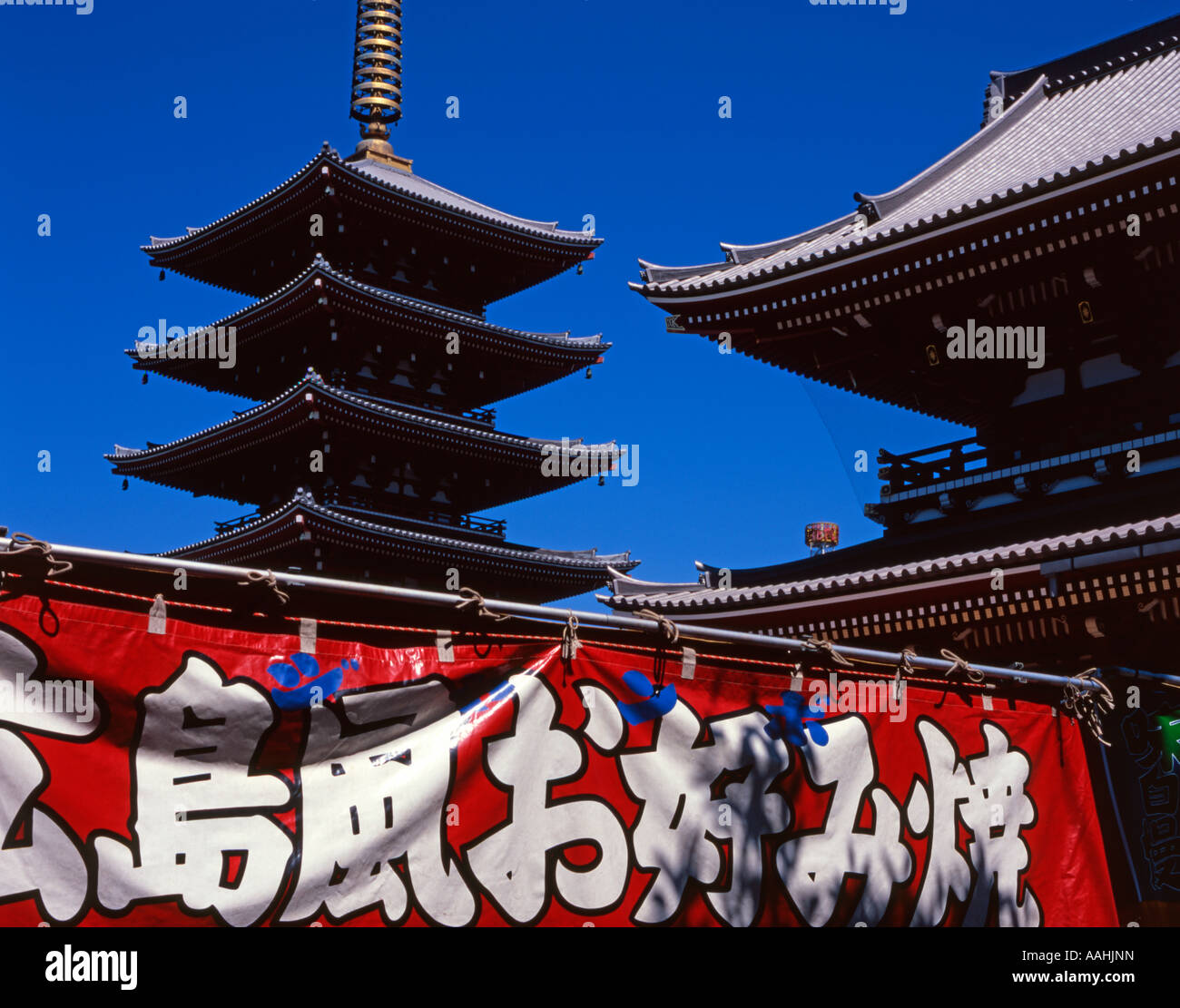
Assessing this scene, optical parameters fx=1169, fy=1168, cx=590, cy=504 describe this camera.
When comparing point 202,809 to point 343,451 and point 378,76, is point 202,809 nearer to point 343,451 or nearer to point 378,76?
point 343,451

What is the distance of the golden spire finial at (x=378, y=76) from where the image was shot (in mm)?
34000

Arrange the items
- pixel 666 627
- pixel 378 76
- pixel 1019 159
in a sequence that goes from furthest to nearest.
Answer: pixel 378 76 < pixel 1019 159 < pixel 666 627

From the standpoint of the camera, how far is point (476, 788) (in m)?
4.04

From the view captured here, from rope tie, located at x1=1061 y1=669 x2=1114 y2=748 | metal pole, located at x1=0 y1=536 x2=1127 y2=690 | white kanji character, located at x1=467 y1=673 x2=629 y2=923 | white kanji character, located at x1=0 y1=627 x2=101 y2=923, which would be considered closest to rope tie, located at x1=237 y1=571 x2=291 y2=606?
→ metal pole, located at x1=0 y1=536 x2=1127 y2=690

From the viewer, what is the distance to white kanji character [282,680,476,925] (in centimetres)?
370

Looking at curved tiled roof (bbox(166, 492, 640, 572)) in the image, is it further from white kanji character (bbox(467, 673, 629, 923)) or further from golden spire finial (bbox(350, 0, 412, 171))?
white kanji character (bbox(467, 673, 629, 923))

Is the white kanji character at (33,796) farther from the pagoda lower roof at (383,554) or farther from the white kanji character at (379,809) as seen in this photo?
the pagoda lower roof at (383,554)

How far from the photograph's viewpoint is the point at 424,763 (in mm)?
3971

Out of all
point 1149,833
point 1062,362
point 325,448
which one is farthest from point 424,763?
point 325,448

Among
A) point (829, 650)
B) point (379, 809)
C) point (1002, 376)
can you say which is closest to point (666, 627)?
point (829, 650)

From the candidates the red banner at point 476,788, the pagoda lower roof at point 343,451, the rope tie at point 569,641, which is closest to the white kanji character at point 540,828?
the red banner at point 476,788

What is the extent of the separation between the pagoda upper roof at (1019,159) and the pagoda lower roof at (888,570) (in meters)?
3.22

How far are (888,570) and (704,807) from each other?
738cm

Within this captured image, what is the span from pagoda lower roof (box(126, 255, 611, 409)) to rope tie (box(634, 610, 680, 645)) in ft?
80.6
